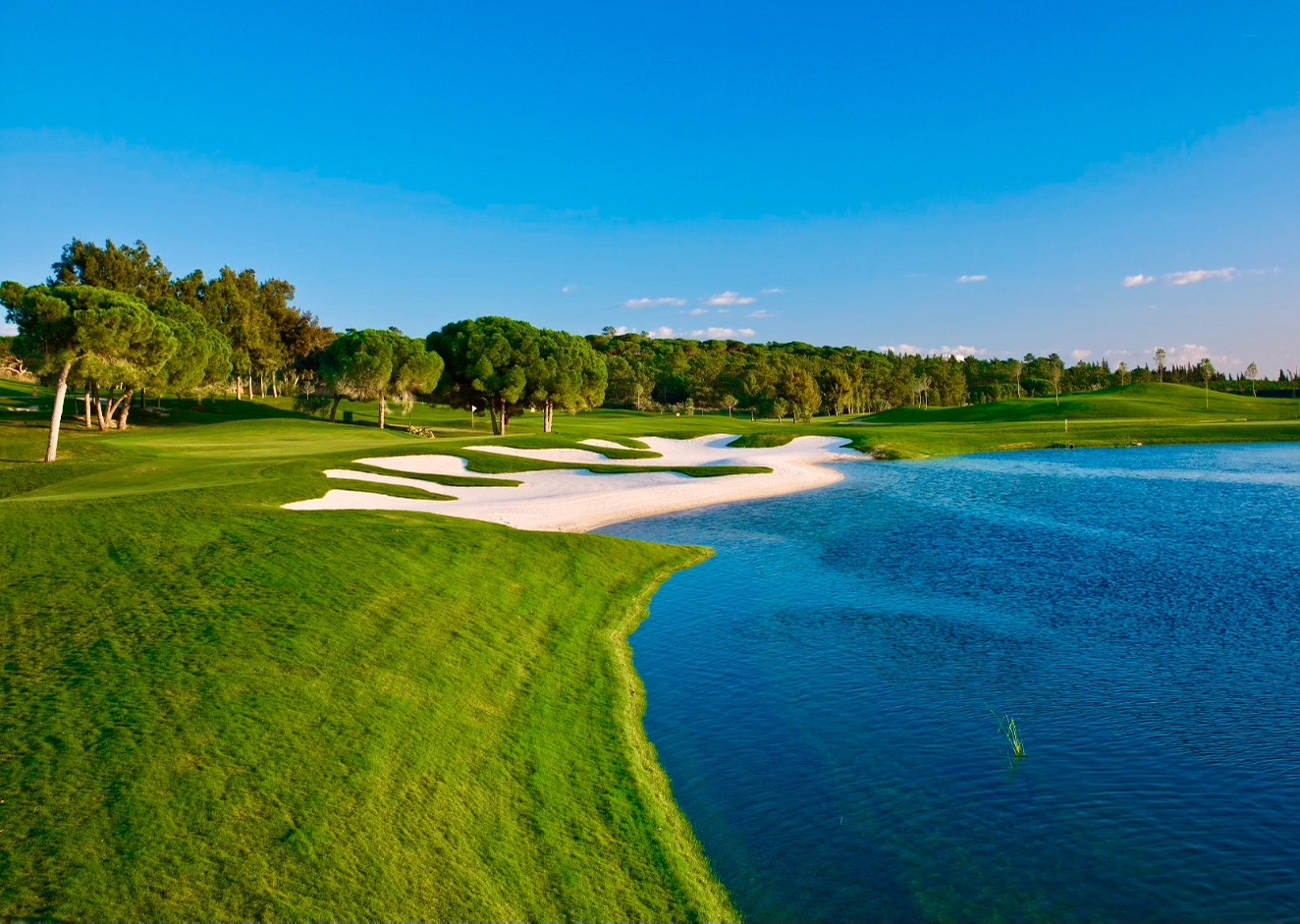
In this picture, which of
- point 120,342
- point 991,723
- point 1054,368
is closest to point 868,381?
point 1054,368

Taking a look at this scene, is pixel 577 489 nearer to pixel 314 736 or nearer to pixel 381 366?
pixel 314 736

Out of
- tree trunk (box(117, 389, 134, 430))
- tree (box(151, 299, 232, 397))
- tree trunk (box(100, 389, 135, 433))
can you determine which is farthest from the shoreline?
tree trunk (box(117, 389, 134, 430))

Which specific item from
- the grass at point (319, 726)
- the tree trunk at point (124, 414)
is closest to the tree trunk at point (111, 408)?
the tree trunk at point (124, 414)

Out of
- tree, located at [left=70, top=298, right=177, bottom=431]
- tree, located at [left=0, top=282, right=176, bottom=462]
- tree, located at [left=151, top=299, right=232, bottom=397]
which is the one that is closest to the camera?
tree, located at [left=0, top=282, right=176, bottom=462]

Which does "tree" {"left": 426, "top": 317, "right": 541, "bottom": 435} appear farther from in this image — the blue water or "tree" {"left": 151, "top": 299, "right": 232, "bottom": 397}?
the blue water

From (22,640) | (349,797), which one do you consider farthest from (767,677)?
(22,640)
